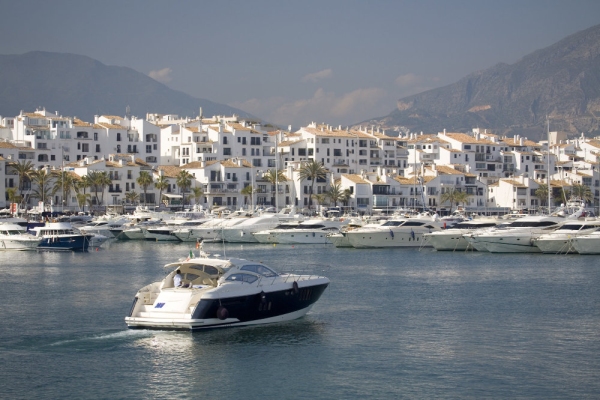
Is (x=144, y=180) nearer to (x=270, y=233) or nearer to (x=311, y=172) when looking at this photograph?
(x=311, y=172)

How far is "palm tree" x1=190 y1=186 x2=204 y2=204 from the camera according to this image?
127 meters

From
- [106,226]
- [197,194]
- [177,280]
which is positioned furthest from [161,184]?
[177,280]

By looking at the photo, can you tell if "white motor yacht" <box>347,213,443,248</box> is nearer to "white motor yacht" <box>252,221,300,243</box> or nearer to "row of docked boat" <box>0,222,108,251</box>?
"white motor yacht" <box>252,221,300,243</box>

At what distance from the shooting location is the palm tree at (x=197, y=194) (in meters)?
127

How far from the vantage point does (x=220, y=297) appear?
115 ft

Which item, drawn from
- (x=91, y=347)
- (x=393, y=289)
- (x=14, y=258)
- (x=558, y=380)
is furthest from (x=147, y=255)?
(x=558, y=380)

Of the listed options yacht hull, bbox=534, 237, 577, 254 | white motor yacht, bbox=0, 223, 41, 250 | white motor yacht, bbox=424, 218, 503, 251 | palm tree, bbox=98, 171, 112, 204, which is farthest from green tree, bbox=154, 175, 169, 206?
yacht hull, bbox=534, 237, 577, 254

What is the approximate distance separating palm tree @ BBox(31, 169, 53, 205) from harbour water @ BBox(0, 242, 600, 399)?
6502 centimetres

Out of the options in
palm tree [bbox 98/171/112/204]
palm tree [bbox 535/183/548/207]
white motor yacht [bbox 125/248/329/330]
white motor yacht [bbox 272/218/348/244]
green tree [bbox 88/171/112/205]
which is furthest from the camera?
palm tree [bbox 535/183/548/207]

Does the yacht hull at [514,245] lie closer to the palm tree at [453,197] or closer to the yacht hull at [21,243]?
the yacht hull at [21,243]

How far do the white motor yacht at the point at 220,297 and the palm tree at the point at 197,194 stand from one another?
8948 cm

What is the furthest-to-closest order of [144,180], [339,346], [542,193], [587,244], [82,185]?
1. [542,193]
2. [144,180]
3. [82,185]
4. [587,244]
5. [339,346]

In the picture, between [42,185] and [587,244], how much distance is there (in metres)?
71.2

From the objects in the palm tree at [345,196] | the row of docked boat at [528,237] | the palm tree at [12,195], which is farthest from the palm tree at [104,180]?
the row of docked boat at [528,237]
